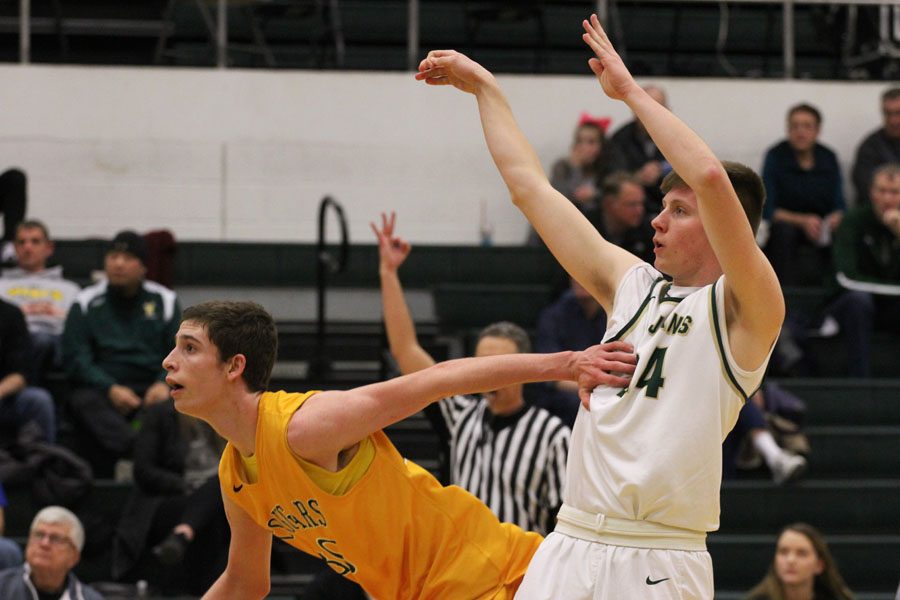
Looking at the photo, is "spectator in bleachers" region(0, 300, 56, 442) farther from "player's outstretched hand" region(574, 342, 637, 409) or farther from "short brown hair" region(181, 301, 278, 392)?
"player's outstretched hand" region(574, 342, 637, 409)

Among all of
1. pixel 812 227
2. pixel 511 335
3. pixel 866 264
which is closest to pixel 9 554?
pixel 511 335

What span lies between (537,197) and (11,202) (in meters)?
6.37

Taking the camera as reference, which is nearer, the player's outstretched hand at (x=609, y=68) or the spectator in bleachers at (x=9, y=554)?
the player's outstretched hand at (x=609, y=68)

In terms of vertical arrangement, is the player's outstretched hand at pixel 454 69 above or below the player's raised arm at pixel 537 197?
above

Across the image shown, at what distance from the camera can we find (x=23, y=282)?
881 centimetres

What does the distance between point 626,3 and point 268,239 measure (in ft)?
11.9

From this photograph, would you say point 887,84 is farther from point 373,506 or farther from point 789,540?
point 373,506

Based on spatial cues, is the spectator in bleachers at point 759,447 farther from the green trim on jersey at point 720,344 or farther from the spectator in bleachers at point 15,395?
the green trim on jersey at point 720,344

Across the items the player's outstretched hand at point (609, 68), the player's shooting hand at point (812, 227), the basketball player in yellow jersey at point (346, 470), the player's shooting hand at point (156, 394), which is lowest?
the player's shooting hand at point (156, 394)

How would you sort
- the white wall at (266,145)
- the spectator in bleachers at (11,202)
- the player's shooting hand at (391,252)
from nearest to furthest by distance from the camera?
the player's shooting hand at (391,252)
the spectator in bleachers at (11,202)
the white wall at (266,145)

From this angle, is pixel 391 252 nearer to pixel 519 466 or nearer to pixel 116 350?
pixel 519 466

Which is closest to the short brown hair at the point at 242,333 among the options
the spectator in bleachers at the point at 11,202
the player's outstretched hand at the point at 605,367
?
the player's outstretched hand at the point at 605,367

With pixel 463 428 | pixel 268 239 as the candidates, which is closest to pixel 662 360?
pixel 463 428

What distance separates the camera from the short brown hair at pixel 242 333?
3.88 metres
